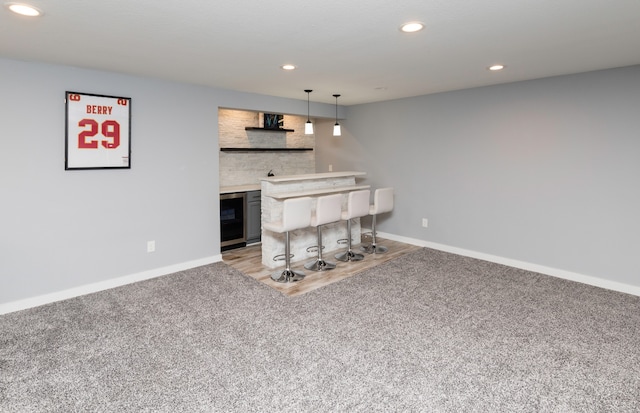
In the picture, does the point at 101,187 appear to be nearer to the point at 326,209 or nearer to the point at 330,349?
the point at 326,209

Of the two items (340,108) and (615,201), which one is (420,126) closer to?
(340,108)

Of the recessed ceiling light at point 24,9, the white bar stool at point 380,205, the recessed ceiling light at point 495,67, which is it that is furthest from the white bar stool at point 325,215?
the recessed ceiling light at point 24,9

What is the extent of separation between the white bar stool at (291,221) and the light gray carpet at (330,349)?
45 centimetres

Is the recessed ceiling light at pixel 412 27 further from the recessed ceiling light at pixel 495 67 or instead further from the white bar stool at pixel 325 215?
the white bar stool at pixel 325 215

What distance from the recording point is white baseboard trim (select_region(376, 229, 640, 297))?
383 centimetres

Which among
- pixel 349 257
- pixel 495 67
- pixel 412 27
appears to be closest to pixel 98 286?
pixel 349 257

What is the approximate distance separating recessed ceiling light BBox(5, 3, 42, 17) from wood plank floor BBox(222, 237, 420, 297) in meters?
3.01

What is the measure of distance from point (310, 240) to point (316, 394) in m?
3.00

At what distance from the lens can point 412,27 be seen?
2396 mm

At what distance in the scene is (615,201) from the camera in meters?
3.80

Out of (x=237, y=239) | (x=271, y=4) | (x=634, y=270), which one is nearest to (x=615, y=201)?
(x=634, y=270)

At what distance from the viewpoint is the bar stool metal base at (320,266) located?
4547 millimetres

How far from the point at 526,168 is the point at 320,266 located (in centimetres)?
289

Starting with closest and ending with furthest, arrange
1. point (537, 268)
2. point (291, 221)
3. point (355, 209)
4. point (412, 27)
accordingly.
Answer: point (412, 27) < point (291, 221) < point (537, 268) < point (355, 209)
